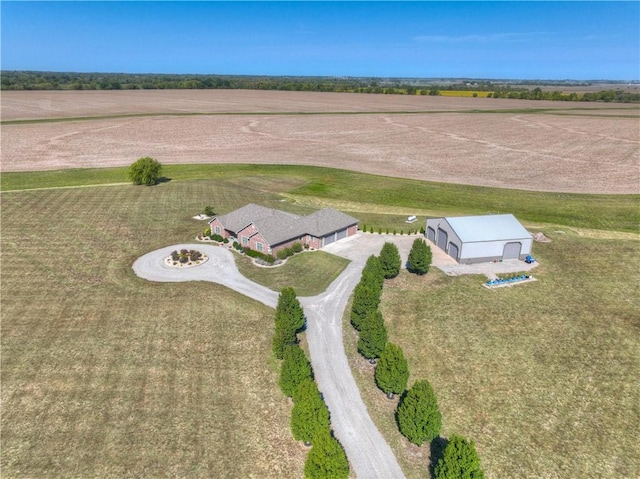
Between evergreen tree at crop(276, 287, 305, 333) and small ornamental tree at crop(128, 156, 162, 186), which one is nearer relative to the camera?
evergreen tree at crop(276, 287, 305, 333)

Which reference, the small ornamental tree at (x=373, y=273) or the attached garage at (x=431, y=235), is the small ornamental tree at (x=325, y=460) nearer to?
the small ornamental tree at (x=373, y=273)

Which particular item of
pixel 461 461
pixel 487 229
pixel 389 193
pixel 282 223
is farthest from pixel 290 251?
pixel 389 193

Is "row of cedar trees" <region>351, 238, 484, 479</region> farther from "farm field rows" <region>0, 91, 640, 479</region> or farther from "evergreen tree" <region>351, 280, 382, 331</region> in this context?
"farm field rows" <region>0, 91, 640, 479</region>

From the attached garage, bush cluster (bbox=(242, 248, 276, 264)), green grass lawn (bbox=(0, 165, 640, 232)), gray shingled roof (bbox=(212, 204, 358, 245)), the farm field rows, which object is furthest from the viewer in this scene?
green grass lawn (bbox=(0, 165, 640, 232))

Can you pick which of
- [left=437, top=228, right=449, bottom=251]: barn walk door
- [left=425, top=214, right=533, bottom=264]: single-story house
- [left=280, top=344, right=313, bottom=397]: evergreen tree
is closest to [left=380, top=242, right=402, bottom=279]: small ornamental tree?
[left=425, top=214, right=533, bottom=264]: single-story house

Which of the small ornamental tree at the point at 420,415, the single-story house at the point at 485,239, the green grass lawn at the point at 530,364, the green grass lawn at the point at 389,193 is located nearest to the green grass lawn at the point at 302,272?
the green grass lawn at the point at 530,364

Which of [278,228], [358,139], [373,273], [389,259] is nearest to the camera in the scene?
[373,273]

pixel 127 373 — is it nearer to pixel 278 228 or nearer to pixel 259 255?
pixel 259 255

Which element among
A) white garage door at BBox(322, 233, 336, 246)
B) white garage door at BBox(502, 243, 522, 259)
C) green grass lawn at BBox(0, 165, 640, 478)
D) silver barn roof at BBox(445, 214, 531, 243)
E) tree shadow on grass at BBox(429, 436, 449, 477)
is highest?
silver barn roof at BBox(445, 214, 531, 243)
